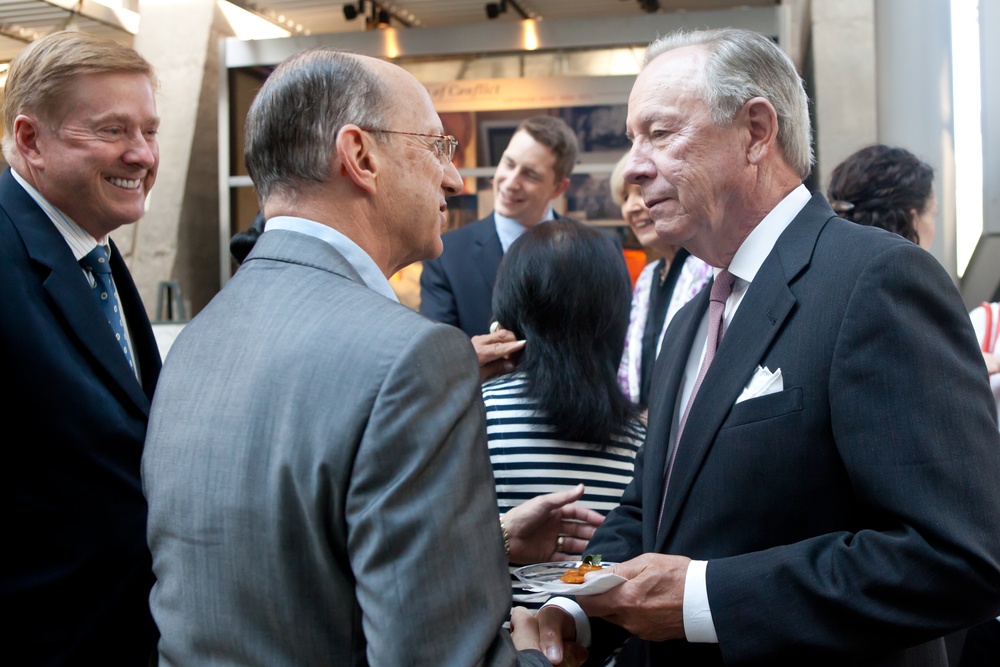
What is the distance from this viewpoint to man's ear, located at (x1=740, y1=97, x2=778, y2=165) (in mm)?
1827

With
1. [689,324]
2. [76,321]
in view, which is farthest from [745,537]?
[76,321]

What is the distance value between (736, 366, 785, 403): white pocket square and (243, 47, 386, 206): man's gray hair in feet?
2.46

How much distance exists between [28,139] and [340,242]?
1.38 m

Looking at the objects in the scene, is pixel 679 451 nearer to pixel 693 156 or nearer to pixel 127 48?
pixel 693 156

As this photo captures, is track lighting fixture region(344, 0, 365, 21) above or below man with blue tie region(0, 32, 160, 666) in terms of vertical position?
above

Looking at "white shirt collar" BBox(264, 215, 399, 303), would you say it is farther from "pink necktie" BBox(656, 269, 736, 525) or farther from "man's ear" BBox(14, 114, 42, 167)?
"man's ear" BBox(14, 114, 42, 167)

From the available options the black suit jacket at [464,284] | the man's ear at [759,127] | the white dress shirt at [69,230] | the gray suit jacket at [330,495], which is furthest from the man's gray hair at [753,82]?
the black suit jacket at [464,284]

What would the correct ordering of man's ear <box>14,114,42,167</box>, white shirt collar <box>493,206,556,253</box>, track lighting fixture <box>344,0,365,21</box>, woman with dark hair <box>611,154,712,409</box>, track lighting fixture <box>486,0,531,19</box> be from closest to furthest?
man's ear <box>14,114,42,167</box>
woman with dark hair <box>611,154,712,409</box>
white shirt collar <box>493,206,556,253</box>
track lighting fixture <box>486,0,531,19</box>
track lighting fixture <box>344,0,365,21</box>

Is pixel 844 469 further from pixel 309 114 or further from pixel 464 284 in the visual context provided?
pixel 464 284

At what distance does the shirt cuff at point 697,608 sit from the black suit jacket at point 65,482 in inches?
49.9

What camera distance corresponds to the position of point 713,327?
184 cm

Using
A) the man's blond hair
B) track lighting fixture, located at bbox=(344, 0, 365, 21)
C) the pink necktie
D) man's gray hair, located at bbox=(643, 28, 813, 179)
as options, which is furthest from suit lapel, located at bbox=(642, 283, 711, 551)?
track lighting fixture, located at bbox=(344, 0, 365, 21)

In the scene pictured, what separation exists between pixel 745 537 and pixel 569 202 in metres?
7.52

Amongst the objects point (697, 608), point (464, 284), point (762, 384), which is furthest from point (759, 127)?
point (464, 284)
